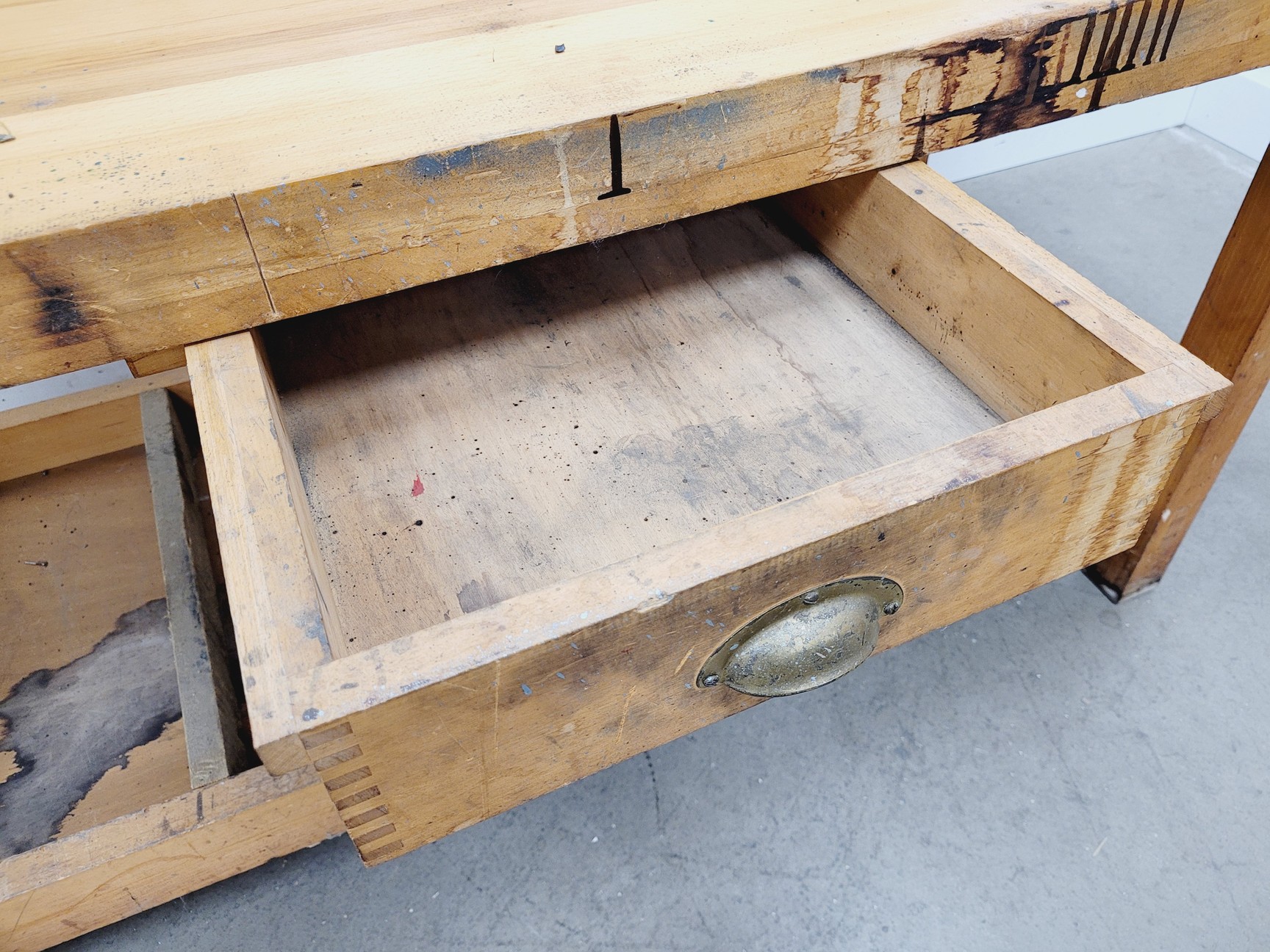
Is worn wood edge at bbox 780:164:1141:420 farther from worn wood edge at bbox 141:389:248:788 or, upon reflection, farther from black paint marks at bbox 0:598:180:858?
black paint marks at bbox 0:598:180:858

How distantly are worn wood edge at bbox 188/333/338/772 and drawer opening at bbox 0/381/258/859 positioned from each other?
1.10 feet

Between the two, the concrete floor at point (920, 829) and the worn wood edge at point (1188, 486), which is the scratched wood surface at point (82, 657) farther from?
the worn wood edge at point (1188, 486)

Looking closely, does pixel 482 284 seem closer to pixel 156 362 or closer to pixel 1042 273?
pixel 156 362

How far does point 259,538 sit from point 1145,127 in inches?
91.9

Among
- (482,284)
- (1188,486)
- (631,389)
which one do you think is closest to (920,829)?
(1188,486)

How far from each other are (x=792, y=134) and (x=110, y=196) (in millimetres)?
410

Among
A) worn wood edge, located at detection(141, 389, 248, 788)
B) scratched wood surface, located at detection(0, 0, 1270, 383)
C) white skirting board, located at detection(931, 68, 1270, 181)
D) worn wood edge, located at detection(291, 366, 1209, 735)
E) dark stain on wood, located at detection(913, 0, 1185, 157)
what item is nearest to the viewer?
worn wood edge, located at detection(291, 366, 1209, 735)

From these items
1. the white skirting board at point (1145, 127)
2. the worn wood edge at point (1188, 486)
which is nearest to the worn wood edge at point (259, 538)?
the worn wood edge at point (1188, 486)

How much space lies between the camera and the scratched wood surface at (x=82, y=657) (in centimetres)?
78

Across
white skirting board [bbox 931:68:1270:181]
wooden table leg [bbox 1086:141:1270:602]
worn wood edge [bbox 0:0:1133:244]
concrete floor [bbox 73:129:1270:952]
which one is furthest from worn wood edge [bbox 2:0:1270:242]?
white skirting board [bbox 931:68:1270:181]

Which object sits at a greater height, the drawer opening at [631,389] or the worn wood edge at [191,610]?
the drawer opening at [631,389]

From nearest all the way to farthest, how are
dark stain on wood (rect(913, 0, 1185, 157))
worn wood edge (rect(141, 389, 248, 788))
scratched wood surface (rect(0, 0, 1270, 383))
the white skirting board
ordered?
scratched wood surface (rect(0, 0, 1270, 383)), dark stain on wood (rect(913, 0, 1185, 157)), worn wood edge (rect(141, 389, 248, 788)), the white skirting board

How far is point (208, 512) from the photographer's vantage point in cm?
93

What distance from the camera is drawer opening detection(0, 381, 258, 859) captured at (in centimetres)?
77
